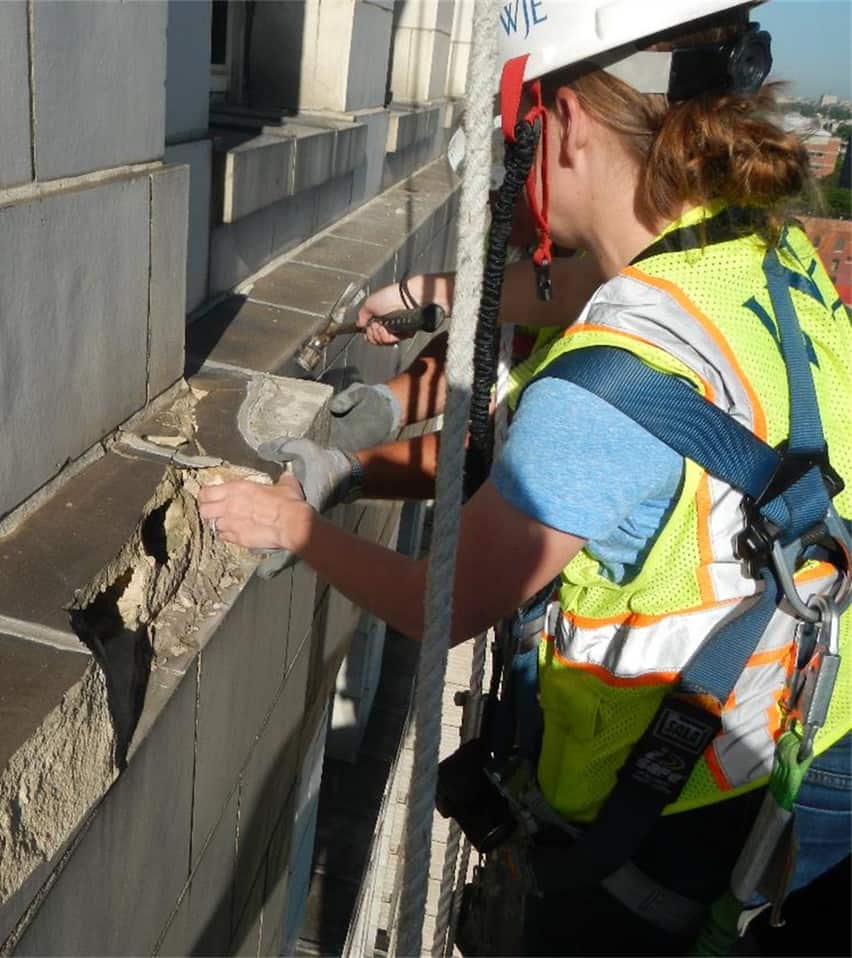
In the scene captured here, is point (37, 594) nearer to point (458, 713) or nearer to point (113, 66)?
point (113, 66)

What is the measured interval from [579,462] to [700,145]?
57cm

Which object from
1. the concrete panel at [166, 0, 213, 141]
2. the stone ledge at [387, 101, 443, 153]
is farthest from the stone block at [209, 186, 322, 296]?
the stone ledge at [387, 101, 443, 153]

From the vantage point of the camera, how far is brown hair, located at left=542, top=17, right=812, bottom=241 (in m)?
1.56

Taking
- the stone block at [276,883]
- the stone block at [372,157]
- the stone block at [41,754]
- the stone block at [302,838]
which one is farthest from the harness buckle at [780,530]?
the stone block at [372,157]

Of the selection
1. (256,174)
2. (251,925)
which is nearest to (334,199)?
(256,174)

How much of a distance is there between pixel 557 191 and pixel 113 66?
0.84 meters

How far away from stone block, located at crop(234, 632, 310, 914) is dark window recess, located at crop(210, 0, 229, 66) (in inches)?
103

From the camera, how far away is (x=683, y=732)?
5.44 feet

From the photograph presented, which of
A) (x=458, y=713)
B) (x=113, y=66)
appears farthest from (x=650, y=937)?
(x=458, y=713)

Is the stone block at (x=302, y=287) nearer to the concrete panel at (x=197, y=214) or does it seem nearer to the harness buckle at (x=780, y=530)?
the concrete panel at (x=197, y=214)

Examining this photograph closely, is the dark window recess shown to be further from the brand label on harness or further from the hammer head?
the brand label on harness

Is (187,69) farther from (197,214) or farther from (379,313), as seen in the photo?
(379,313)

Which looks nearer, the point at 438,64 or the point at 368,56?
the point at 368,56

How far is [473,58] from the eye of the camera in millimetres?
1185
